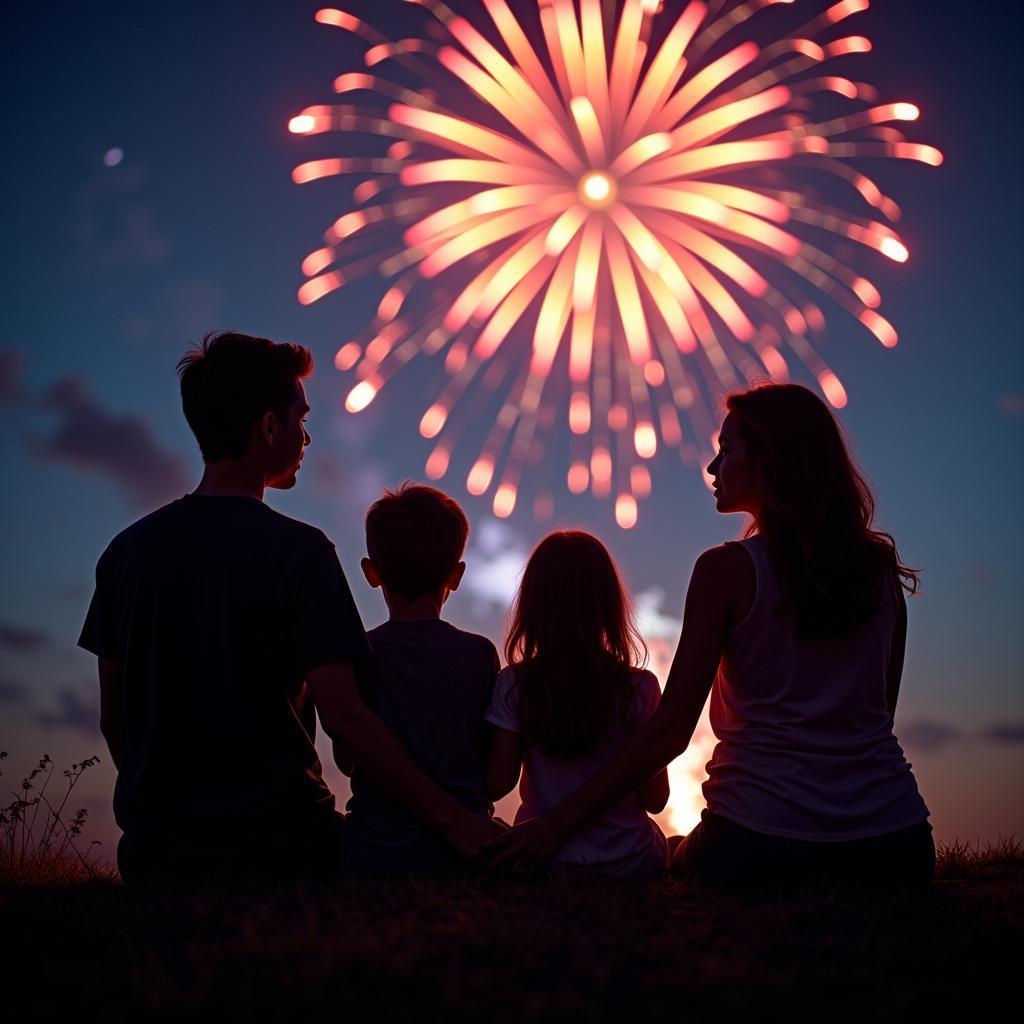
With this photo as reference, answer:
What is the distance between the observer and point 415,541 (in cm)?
500

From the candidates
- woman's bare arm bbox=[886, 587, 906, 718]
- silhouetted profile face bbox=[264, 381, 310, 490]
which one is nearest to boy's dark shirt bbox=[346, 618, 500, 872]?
silhouetted profile face bbox=[264, 381, 310, 490]

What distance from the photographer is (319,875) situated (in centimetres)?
452

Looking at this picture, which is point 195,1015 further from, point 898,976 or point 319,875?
point 319,875

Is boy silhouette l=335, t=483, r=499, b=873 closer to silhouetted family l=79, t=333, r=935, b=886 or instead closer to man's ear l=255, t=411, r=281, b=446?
silhouetted family l=79, t=333, r=935, b=886

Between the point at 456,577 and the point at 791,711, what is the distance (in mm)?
1902

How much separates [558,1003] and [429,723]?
2617 millimetres

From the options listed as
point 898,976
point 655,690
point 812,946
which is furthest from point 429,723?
point 898,976

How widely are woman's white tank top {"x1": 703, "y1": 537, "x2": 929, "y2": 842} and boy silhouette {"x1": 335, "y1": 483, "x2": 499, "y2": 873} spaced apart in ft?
4.24

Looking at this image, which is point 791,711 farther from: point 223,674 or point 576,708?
point 223,674

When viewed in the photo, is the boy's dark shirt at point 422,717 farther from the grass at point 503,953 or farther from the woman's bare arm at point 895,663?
the woman's bare arm at point 895,663

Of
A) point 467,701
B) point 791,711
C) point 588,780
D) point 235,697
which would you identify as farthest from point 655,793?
point 235,697

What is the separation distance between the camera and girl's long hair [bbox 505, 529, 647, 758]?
185 inches

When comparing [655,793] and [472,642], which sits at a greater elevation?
[472,642]

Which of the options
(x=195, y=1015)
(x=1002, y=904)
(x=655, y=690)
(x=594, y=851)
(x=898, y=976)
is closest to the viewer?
(x=195, y=1015)
